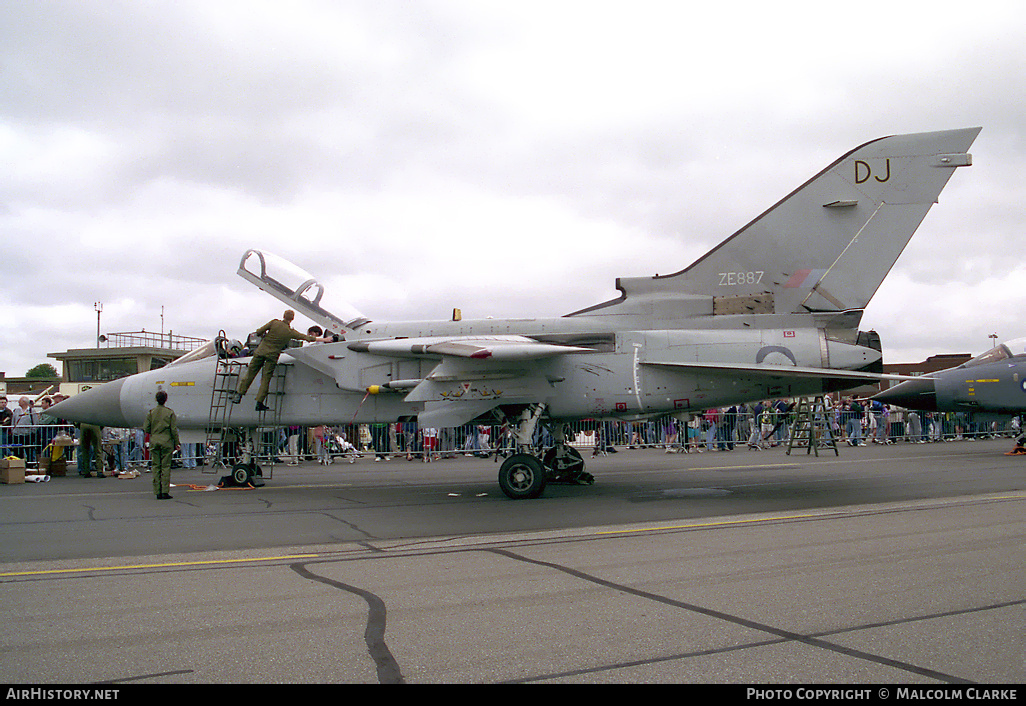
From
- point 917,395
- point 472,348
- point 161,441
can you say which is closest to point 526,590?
point 472,348

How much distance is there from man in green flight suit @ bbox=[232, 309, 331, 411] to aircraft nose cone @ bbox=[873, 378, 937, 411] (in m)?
14.2

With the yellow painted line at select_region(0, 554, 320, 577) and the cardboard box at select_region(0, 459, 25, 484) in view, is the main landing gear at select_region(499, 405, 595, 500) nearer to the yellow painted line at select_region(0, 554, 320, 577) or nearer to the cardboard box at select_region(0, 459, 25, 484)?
the yellow painted line at select_region(0, 554, 320, 577)

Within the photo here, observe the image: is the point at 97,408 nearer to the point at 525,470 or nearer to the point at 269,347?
the point at 269,347

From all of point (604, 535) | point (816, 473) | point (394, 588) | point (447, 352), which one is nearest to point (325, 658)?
point (394, 588)

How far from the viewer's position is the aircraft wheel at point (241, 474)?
12.7 metres

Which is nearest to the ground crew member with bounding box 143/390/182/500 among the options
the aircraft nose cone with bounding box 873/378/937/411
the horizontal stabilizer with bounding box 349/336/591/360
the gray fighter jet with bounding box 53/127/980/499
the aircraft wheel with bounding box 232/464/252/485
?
the aircraft wheel with bounding box 232/464/252/485

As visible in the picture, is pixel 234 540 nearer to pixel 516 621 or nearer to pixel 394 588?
pixel 394 588

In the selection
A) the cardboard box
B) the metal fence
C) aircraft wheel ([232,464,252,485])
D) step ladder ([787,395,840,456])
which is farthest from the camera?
step ladder ([787,395,840,456])

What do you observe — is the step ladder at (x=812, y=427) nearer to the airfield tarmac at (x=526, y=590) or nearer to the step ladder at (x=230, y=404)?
the airfield tarmac at (x=526, y=590)

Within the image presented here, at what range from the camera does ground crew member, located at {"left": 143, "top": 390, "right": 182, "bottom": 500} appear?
11148mm

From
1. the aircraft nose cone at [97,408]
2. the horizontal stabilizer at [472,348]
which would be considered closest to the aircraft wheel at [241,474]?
the aircraft nose cone at [97,408]

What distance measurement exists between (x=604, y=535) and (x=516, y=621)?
3.16m

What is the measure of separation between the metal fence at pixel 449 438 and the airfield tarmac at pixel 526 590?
798cm

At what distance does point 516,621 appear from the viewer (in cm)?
411
